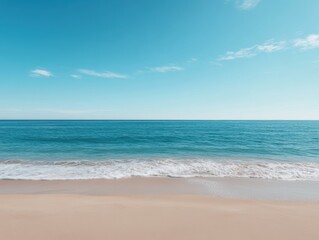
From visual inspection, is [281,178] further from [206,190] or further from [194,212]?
[194,212]

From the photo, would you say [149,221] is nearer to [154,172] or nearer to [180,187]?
[180,187]

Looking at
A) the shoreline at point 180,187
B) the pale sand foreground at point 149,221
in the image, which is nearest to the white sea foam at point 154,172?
the shoreline at point 180,187

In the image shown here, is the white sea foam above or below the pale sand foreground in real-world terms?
below

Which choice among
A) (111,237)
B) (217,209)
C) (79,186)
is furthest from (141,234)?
(79,186)

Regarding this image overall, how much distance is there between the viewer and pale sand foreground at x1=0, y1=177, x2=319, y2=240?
4285mm

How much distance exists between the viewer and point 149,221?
16.1 ft

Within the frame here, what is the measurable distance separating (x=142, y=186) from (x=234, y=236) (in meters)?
5.89

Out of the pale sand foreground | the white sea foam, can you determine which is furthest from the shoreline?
the pale sand foreground

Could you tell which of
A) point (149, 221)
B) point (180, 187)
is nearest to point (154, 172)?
point (180, 187)

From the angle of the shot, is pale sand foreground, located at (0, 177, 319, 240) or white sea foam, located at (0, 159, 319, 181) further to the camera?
white sea foam, located at (0, 159, 319, 181)

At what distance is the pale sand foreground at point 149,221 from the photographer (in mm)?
4285

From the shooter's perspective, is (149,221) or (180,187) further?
(180,187)

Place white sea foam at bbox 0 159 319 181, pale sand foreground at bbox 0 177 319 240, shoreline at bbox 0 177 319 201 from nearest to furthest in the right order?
pale sand foreground at bbox 0 177 319 240
shoreline at bbox 0 177 319 201
white sea foam at bbox 0 159 319 181

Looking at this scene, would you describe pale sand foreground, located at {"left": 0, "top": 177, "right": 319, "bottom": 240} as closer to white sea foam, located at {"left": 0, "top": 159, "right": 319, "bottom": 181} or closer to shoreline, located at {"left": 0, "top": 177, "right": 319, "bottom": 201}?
shoreline, located at {"left": 0, "top": 177, "right": 319, "bottom": 201}
